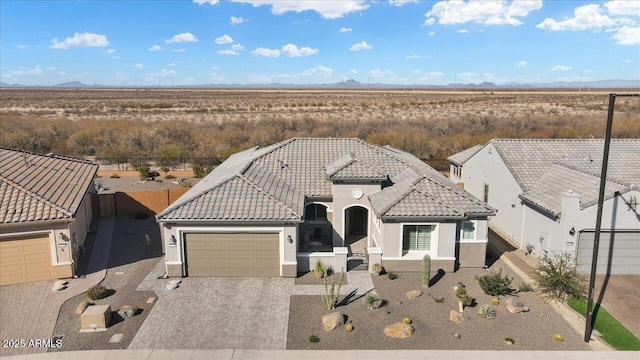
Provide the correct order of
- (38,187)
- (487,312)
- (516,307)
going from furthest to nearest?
1. (38,187)
2. (516,307)
3. (487,312)

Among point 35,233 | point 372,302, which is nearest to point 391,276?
point 372,302

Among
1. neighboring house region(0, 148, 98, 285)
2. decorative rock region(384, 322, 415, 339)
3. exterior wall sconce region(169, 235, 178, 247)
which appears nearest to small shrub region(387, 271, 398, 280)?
decorative rock region(384, 322, 415, 339)

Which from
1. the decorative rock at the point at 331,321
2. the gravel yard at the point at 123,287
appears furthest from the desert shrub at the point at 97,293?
the decorative rock at the point at 331,321

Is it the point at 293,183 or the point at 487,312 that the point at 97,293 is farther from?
the point at 487,312

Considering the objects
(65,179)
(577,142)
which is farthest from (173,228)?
(577,142)

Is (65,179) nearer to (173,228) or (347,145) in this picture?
(173,228)

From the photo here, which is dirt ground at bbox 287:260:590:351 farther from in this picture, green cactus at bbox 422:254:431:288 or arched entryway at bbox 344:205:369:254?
arched entryway at bbox 344:205:369:254

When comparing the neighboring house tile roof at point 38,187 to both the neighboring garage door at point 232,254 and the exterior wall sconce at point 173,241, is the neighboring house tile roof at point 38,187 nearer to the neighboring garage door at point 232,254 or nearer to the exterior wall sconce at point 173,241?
the exterior wall sconce at point 173,241
